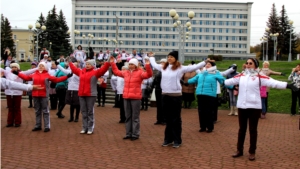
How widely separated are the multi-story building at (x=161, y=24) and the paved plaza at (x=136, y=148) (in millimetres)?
95463

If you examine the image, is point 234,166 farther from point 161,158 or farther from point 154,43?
point 154,43

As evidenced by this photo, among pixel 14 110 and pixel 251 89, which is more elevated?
pixel 251 89

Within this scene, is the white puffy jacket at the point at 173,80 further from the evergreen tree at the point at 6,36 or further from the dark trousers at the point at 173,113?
the evergreen tree at the point at 6,36

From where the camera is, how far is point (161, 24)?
108125 millimetres

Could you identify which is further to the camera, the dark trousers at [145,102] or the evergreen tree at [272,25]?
the evergreen tree at [272,25]

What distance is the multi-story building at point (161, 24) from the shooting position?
347 feet

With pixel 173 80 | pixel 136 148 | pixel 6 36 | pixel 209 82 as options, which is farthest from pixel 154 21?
pixel 136 148

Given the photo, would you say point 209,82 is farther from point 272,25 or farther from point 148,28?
point 148,28

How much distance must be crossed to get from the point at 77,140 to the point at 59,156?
1.61 m

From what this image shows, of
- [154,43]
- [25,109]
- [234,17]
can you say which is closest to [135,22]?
[154,43]

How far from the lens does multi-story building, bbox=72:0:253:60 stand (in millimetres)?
105750

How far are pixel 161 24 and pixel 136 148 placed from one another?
10215cm

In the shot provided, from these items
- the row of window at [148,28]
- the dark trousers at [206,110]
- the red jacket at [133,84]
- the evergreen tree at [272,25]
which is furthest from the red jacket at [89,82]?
the row of window at [148,28]

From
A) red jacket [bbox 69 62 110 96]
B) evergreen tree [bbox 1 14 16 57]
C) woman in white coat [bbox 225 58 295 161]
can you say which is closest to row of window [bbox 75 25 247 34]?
evergreen tree [bbox 1 14 16 57]
